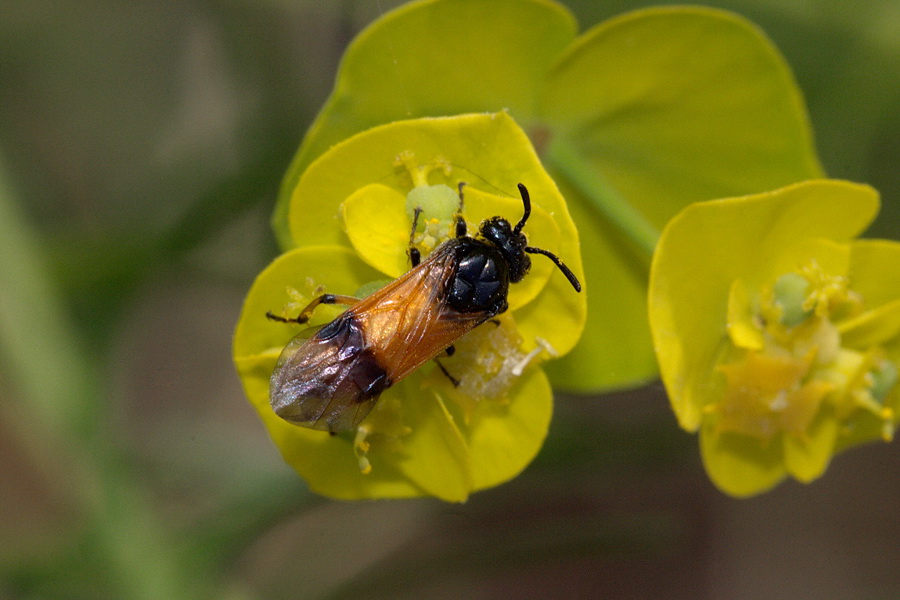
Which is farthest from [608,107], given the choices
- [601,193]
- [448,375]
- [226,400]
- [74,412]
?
[226,400]

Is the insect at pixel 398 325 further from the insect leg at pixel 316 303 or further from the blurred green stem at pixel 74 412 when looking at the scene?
the blurred green stem at pixel 74 412

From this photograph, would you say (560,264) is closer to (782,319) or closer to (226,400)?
(782,319)

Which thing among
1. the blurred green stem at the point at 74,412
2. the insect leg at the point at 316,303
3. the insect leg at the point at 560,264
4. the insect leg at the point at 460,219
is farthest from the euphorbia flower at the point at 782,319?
the blurred green stem at the point at 74,412

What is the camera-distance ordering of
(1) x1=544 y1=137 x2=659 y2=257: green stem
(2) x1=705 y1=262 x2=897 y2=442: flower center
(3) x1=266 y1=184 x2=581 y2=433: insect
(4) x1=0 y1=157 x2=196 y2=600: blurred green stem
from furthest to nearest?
(4) x1=0 y1=157 x2=196 y2=600: blurred green stem → (1) x1=544 y1=137 x2=659 y2=257: green stem → (2) x1=705 y1=262 x2=897 y2=442: flower center → (3) x1=266 y1=184 x2=581 y2=433: insect

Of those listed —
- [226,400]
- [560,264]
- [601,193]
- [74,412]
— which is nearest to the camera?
[560,264]

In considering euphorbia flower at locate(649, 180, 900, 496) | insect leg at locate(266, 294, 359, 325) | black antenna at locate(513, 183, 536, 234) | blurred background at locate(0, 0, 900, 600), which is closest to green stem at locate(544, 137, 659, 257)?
euphorbia flower at locate(649, 180, 900, 496)

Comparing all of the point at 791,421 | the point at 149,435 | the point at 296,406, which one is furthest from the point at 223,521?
the point at 791,421

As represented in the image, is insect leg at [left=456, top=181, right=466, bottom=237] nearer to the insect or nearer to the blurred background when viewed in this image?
the insect
